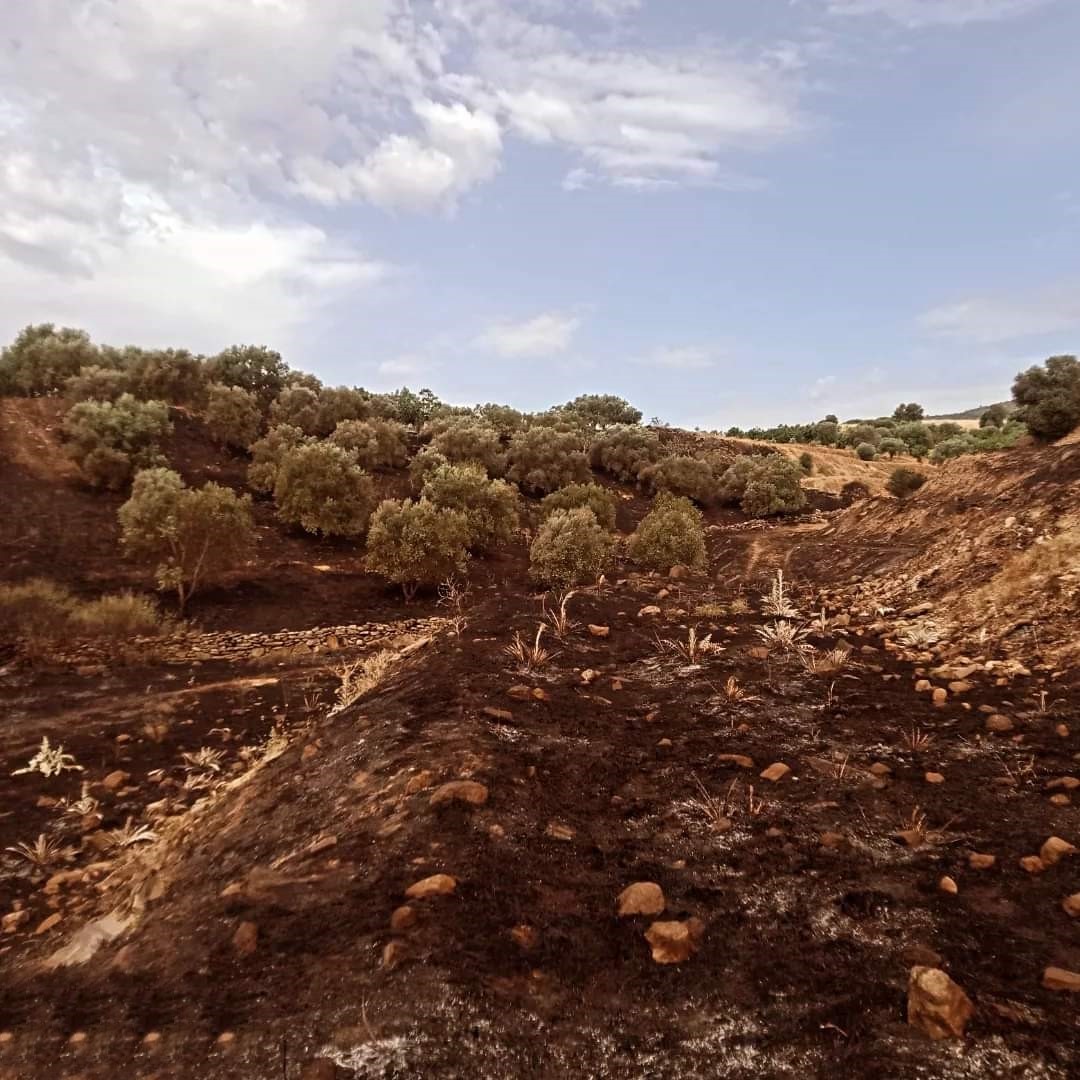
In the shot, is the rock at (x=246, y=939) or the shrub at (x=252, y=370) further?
the shrub at (x=252, y=370)

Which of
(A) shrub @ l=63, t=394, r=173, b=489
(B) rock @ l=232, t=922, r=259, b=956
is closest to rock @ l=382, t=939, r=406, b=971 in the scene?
(B) rock @ l=232, t=922, r=259, b=956

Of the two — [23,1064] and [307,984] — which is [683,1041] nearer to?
[307,984]

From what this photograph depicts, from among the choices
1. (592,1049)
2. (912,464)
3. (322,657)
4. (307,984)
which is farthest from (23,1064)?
(912,464)

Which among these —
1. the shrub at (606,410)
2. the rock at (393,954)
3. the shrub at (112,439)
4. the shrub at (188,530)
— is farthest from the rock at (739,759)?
the shrub at (606,410)

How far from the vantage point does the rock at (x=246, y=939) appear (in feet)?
9.08

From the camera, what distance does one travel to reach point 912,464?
46.8 meters

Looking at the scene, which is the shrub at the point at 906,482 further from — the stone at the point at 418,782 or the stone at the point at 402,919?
the stone at the point at 402,919

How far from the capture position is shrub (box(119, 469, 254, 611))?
18109 mm

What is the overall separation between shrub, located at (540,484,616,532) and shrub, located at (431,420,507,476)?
745cm

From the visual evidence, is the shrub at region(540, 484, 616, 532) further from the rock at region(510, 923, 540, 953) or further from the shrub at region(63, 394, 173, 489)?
the rock at region(510, 923, 540, 953)

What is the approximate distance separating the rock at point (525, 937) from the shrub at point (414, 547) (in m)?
17.5

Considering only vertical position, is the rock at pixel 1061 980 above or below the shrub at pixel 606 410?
below

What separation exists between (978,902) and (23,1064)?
383 cm

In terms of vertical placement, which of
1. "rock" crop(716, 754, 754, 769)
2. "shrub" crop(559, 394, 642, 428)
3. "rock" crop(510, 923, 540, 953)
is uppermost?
"shrub" crop(559, 394, 642, 428)
